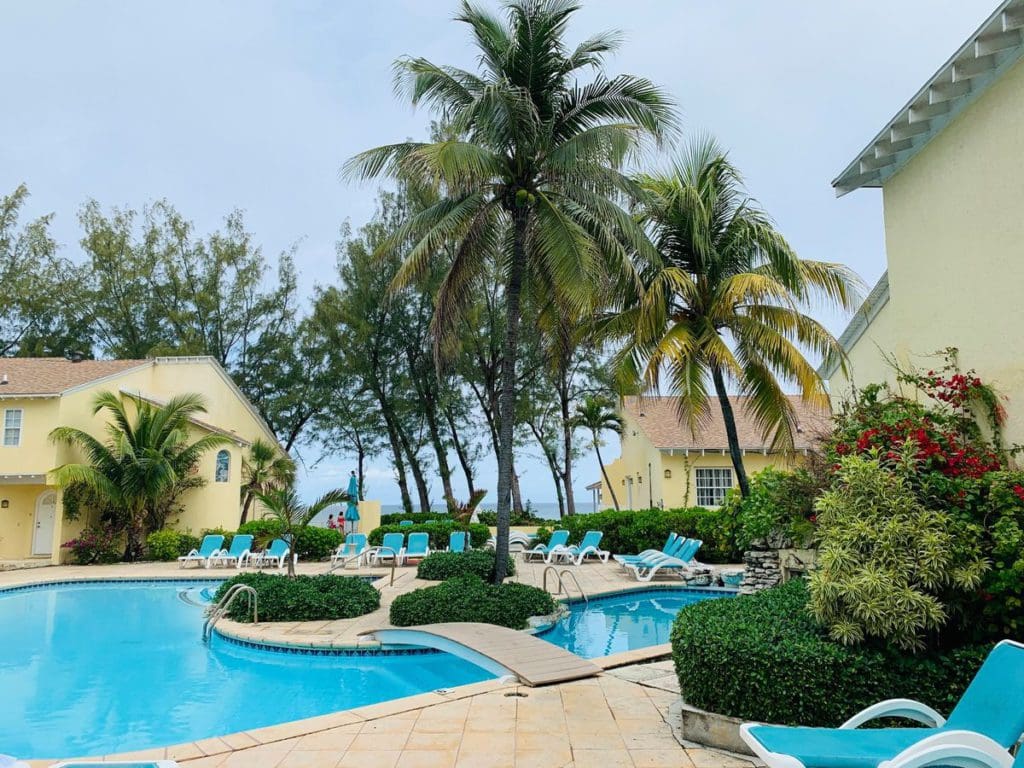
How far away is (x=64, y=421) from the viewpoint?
22500 millimetres

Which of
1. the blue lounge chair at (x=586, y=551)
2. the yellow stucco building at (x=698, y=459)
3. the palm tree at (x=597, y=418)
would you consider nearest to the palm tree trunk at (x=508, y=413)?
the blue lounge chair at (x=586, y=551)

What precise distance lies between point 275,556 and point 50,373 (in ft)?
36.7

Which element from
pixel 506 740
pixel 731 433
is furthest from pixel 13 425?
pixel 506 740

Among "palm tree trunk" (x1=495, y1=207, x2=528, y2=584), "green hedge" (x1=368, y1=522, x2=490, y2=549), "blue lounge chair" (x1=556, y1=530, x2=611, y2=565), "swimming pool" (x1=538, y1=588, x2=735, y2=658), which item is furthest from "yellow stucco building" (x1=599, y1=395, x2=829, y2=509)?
"palm tree trunk" (x1=495, y1=207, x2=528, y2=584)

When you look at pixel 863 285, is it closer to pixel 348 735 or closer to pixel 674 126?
pixel 674 126

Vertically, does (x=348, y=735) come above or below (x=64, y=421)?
below

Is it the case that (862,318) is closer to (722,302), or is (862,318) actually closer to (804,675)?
(722,302)

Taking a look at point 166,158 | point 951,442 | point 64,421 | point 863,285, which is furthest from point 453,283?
point 166,158

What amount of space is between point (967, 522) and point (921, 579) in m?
0.63

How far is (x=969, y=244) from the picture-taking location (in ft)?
22.5

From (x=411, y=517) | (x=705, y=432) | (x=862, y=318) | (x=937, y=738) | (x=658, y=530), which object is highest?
(x=862, y=318)

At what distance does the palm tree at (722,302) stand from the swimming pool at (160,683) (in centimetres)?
776

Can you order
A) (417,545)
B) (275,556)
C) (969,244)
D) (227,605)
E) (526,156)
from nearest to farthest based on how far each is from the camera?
(969,244) → (227,605) → (526,156) → (275,556) → (417,545)

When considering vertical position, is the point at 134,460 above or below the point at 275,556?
above
